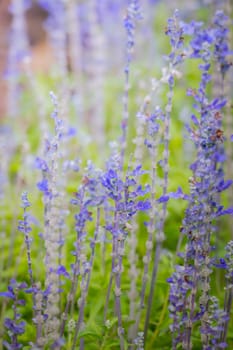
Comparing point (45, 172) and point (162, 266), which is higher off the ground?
point (45, 172)

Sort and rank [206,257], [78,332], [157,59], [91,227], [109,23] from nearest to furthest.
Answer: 1. [206,257]
2. [78,332]
3. [91,227]
4. [109,23]
5. [157,59]

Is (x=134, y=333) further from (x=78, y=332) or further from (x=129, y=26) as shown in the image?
(x=129, y=26)

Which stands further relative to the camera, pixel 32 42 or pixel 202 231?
pixel 32 42

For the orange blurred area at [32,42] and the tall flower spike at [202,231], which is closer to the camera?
the tall flower spike at [202,231]

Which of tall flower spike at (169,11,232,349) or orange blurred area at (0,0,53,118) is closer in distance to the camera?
tall flower spike at (169,11,232,349)

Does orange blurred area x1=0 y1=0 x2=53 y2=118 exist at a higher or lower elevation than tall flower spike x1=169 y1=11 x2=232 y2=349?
higher

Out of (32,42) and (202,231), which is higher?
(32,42)

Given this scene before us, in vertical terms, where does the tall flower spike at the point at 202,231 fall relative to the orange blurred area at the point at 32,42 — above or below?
below

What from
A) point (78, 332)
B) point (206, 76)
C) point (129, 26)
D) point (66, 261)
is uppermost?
point (129, 26)

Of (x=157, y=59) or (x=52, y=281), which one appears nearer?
(x=52, y=281)

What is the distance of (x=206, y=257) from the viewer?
1952 mm

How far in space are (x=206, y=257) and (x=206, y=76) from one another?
2.55ft

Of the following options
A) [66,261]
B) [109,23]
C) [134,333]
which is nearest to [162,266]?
[66,261]

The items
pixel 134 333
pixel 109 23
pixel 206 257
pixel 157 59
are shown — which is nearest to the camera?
pixel 206 257
